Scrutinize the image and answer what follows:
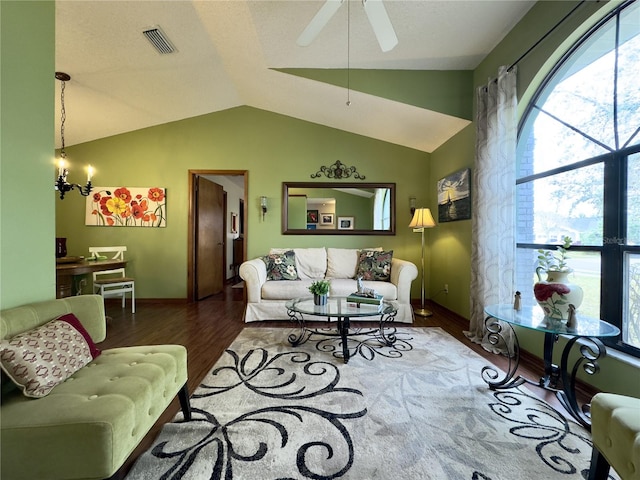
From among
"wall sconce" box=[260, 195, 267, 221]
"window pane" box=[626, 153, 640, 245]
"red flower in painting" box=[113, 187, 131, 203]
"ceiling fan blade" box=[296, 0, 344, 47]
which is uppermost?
"ceiling fan blade" box=[296, 0, 344, 47]

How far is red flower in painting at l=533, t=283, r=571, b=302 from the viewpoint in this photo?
1.49 metres

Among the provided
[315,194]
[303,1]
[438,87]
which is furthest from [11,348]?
[438,87]

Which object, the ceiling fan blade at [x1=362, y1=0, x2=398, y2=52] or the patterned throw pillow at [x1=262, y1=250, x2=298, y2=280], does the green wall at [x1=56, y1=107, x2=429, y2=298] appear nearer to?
the patterned throw pillow at [x1=262, y1=250, x2=298, y2=280]

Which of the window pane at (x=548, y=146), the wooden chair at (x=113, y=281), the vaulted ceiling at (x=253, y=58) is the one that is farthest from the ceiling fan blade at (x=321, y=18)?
the wooden chair at (x=113, y=281)

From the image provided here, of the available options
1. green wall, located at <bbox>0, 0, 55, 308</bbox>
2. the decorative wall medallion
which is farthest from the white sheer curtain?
green wall, located at <bbox>0, 0, 55, 308</bbox>

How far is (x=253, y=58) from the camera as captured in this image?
294cm

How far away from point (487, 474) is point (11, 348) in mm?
2023

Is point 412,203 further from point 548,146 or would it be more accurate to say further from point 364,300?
point 364,300

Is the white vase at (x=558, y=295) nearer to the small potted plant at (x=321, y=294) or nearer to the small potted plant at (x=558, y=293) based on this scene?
the small potted plant at (x=558, y=293)

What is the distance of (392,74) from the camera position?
3.10m

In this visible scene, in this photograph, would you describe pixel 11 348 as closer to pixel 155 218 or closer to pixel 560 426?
pixel 560 426

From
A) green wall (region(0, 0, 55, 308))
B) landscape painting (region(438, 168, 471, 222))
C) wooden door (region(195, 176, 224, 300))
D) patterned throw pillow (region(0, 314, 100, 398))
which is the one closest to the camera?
patterned throw pillow (region(0, 314, 100, 398))

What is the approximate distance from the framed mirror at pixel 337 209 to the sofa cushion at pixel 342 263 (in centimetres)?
40

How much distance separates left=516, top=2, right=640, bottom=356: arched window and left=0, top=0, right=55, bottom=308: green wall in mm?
3478
